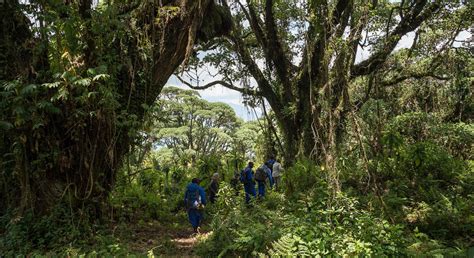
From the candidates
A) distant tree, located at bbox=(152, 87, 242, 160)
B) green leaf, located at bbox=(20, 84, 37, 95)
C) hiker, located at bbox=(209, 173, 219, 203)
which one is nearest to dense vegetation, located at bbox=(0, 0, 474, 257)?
green leaf, located at bbox=(20, 84, 37, 95)

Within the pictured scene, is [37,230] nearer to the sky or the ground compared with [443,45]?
nearer to the ground

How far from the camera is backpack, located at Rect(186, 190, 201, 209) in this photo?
864 cm

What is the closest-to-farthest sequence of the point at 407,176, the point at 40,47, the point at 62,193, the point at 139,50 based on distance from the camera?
the point at 40,47, the point at 62,193, the point at 139,50, the point at 407,176

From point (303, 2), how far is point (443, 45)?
5.20 metres

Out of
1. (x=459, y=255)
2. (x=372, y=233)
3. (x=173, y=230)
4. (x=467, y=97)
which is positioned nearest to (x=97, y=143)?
(x=173, y=230)

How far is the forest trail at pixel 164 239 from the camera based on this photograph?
718 cm

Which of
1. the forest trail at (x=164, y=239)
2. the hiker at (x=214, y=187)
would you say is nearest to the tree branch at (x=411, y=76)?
the hiker at (x=214, y=187)

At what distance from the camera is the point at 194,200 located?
28.4 ft

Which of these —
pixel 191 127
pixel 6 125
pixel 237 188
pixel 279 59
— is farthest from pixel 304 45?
pixel 191 127

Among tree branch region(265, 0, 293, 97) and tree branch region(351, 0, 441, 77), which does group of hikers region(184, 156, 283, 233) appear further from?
tree branch region(351, 0, 441, 77)

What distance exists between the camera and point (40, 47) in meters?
6.80

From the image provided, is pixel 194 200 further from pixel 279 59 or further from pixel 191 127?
pixel 191 127

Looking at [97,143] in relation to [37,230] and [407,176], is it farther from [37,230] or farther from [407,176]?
[407,176]

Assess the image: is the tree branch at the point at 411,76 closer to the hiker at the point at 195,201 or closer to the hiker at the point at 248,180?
the hiker at the point at 248,180
